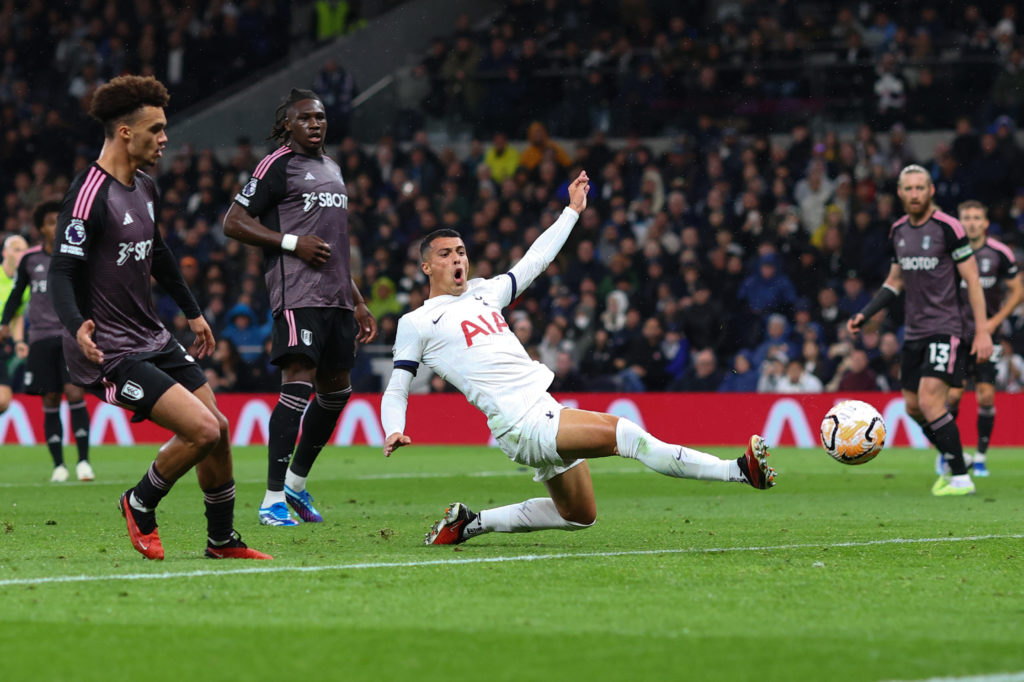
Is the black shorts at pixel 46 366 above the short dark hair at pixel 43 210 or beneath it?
beneath

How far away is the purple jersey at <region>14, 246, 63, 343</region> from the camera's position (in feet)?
43.2

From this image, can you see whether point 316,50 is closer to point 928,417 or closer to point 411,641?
point 928,417

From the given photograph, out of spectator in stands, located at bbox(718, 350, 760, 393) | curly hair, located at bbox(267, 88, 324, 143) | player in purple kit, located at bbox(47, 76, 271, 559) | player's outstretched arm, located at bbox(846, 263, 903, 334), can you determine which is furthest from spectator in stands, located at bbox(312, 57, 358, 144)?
player in purple kit, located at bbox(47, 76, 271, 559)

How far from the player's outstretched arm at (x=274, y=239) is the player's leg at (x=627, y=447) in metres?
2.36

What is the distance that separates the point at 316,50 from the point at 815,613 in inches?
908

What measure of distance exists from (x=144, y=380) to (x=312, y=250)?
2.37 meters

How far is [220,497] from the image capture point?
6.87m

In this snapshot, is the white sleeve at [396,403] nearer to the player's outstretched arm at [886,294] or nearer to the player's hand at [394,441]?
the player's hand at [394,441]

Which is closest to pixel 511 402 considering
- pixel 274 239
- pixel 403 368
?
pixel 403 368

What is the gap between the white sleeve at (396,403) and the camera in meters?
7.13

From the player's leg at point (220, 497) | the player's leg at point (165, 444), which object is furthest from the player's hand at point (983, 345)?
the player's leg at point (165, 444)

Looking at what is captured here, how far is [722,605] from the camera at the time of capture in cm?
548

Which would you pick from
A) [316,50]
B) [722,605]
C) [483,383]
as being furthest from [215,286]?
[722,605]

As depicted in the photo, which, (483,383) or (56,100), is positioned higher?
(56,100)
